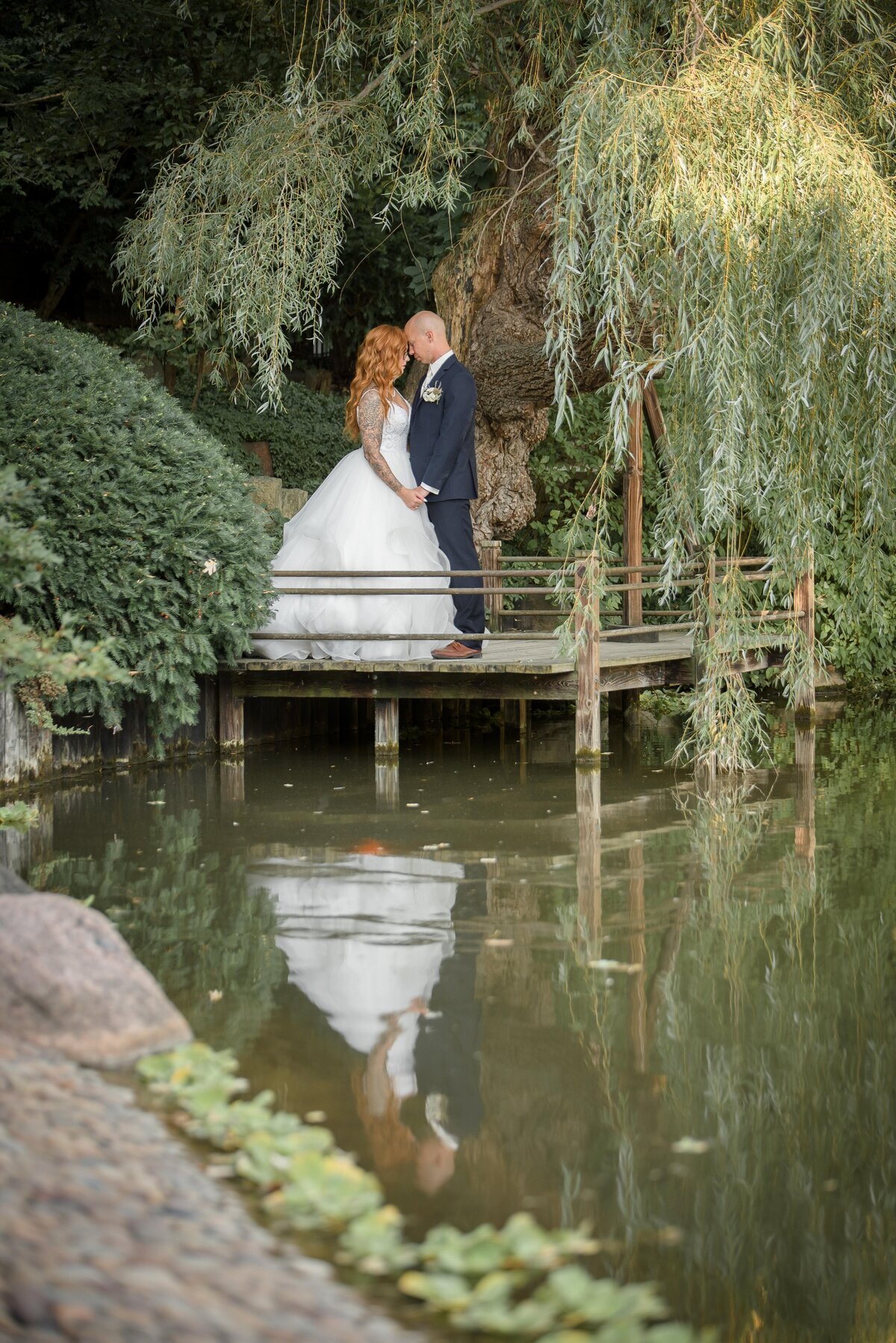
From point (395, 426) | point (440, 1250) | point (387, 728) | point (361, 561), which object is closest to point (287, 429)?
point (395, 426)

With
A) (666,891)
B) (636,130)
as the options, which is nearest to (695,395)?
(636,130)

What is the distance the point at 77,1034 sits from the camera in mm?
3801

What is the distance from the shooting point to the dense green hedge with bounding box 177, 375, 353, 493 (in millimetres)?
15305

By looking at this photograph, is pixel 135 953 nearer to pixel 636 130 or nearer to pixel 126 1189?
pixel 126 1189

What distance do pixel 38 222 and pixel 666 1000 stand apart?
13.2m

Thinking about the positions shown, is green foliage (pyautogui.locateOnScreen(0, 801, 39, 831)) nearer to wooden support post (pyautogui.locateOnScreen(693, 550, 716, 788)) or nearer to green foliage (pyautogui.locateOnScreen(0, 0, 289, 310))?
wooden support post (pyautogui.locateOnScreen(693, 550, 716, 788))

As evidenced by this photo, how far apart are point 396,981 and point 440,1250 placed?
1884 millimetres

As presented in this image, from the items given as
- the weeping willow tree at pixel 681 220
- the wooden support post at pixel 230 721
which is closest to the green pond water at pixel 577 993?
the wooden support post at pixel 230 721

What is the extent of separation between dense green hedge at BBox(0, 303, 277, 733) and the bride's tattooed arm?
3.18ft

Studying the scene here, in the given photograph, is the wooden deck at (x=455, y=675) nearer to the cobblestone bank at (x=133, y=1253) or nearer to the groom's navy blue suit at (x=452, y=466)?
the groom's navy blue suit at (x=452, y=466)

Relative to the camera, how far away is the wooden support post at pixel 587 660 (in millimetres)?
8695

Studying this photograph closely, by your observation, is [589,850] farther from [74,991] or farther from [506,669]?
[74,991]

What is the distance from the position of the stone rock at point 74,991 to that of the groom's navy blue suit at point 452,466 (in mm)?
5601

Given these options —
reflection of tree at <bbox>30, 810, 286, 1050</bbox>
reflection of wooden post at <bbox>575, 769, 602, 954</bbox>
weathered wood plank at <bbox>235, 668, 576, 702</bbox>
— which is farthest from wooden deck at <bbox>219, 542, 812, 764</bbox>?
reflection of tree at <bbox>30, 810, 286, 1050</bbox>
